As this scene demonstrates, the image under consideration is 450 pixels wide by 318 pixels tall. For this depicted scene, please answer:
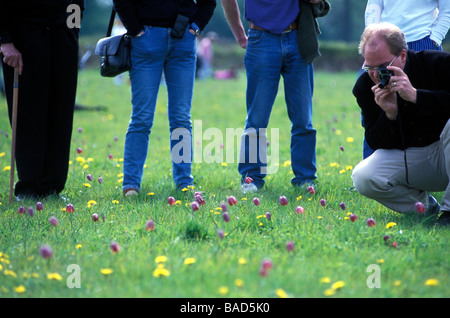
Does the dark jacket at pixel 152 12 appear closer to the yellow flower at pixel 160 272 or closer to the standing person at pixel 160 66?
the standing person at pixel 160 66

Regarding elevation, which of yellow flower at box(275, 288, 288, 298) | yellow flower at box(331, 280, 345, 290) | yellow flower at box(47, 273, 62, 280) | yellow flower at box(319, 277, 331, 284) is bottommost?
yellow flower at box(275, 288, 288, 298)

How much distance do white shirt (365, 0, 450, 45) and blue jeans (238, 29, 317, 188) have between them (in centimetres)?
70

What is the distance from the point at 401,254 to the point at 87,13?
71049 millimetres

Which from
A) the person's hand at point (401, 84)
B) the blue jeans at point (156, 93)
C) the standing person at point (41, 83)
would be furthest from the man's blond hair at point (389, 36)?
the standing person at point (41, 83)

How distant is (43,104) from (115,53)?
74cm

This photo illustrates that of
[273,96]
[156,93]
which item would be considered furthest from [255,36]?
[156,93]

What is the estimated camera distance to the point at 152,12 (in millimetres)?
4492

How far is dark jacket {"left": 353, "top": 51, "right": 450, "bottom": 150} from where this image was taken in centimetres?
358

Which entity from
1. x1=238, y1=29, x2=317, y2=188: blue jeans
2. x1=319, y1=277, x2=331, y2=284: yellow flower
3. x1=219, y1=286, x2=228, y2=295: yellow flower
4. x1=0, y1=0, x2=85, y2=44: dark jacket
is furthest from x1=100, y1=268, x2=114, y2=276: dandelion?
x1=0, y1=0, x2=85, y2=44: dark jacket

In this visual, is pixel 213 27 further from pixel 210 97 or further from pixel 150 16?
pixel 150 16

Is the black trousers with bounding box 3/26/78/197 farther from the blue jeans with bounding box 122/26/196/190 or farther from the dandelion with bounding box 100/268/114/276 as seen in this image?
the dandelion with bounding box 100/268/114/276

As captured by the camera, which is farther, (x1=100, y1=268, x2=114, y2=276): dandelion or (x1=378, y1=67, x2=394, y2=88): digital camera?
(x1=378, y1=67, x2=394, y2=88): digital camera

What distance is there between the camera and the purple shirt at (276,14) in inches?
181
